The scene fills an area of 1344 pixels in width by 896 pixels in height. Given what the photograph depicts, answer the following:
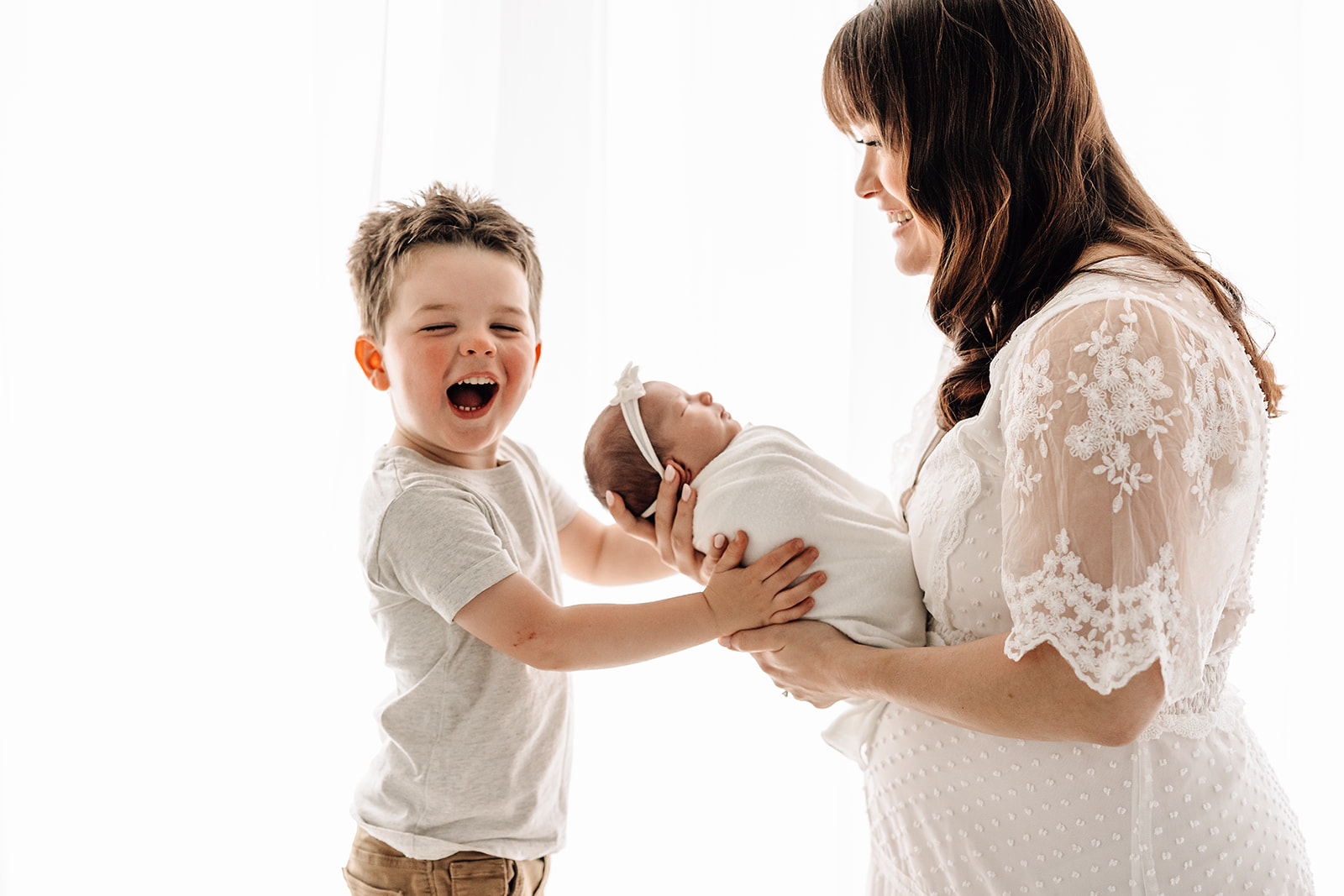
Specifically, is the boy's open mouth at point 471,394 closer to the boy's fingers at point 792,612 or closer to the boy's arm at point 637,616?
the boy's arm at point 637,616

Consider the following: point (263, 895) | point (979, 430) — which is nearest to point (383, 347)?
point (979, 430)

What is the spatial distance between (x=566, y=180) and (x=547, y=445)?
525 millimetres

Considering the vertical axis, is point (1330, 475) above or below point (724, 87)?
below

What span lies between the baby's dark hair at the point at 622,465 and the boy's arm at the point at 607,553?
233 millimetres

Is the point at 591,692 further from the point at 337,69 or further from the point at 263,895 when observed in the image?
the point at 337,69

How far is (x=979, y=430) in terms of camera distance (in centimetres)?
98

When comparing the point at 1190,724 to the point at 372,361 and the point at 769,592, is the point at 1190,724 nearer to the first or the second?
the point at 769,592

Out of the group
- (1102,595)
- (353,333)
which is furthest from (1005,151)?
(353,333)

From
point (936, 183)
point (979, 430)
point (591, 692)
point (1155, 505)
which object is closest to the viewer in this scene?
point (1155, 505)

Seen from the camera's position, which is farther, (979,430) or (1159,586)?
(979,430)

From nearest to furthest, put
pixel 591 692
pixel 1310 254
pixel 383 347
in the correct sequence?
1. pixel 383 347
2. pixel 1310 254
3. pixel 591 692

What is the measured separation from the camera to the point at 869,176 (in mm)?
1229

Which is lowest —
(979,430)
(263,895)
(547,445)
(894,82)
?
(263,895)

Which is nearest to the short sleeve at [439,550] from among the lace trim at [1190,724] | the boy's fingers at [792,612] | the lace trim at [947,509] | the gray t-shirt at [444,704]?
the gray t-shirt at [444,704]
